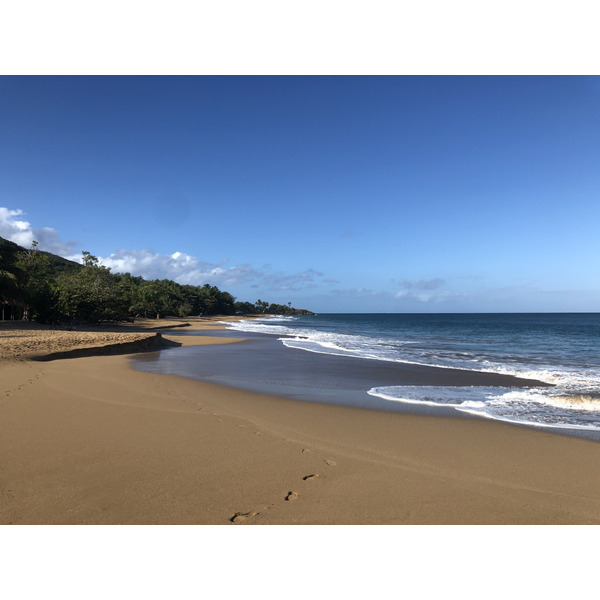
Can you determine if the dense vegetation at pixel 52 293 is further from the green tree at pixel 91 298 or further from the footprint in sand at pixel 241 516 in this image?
the footprint in sand at pixel 241 516

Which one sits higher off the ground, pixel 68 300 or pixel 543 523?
pixel 68 300

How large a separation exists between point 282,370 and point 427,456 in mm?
9338

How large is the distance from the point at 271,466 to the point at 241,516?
1.27 meters

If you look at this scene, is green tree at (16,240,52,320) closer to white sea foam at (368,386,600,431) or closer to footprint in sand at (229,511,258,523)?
white sea foam at (368,386,600,431)

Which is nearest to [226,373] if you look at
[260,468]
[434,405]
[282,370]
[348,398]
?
[282,370]

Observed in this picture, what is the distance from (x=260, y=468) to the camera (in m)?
4.72

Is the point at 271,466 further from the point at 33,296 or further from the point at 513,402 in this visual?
the point at 33,296

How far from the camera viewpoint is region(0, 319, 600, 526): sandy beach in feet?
12.1

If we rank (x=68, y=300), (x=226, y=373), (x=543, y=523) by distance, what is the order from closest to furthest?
(x=543, y=523) → (x=226, y=373) → (x=68, y=300)

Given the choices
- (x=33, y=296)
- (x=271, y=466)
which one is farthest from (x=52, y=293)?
(x=271, y=466)

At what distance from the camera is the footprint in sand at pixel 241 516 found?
137 inches

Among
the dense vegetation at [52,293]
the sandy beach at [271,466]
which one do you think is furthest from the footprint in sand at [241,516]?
the dense vegetation at [52,293]

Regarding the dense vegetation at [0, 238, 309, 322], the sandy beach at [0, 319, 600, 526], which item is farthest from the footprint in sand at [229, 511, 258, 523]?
the dense vegetation at [0, 238, 309, 322]

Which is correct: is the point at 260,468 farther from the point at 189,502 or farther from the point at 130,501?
the point at 130,501
